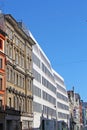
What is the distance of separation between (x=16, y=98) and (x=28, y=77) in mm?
10924

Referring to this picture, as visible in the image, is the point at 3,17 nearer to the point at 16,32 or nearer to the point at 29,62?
the point at 16,32

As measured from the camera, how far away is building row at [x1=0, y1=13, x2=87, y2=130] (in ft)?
236

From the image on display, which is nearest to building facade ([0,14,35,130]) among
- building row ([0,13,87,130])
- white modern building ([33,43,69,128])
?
building row ([0,13,87,130])

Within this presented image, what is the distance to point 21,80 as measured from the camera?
84750 millimetres

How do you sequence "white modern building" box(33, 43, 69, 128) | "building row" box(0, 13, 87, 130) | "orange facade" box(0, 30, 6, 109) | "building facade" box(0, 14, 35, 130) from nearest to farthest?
1. "orange facade" box(0, 30, 6, 109)
2. "building row" box(0, 13, 87, 130)
3. "building facade" box(0, 14, 35, 130)
4. "white modern building" box(33, 43, 69, 128)

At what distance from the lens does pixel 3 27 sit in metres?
73.2

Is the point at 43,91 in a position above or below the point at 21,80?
above

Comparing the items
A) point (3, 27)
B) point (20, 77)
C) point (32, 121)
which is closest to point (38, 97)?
point (32, 121)

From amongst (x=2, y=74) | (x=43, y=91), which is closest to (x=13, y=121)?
(x=2, y=74)

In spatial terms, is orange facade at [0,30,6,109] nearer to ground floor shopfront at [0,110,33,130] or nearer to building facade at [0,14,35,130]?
building facade at [0,14,35,130]

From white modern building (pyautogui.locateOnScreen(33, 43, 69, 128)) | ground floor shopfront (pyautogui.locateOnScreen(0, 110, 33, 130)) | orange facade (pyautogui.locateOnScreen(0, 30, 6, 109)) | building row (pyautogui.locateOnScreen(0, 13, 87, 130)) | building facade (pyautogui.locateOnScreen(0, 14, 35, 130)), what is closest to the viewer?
ground floor shopfront (pyautogui.locateOnScreen(0, 110, 33, 130))

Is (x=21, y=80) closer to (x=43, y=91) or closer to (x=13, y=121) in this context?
(x=13, y=121)

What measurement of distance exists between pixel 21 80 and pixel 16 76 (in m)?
4.48

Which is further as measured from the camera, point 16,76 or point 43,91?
point 43,91
